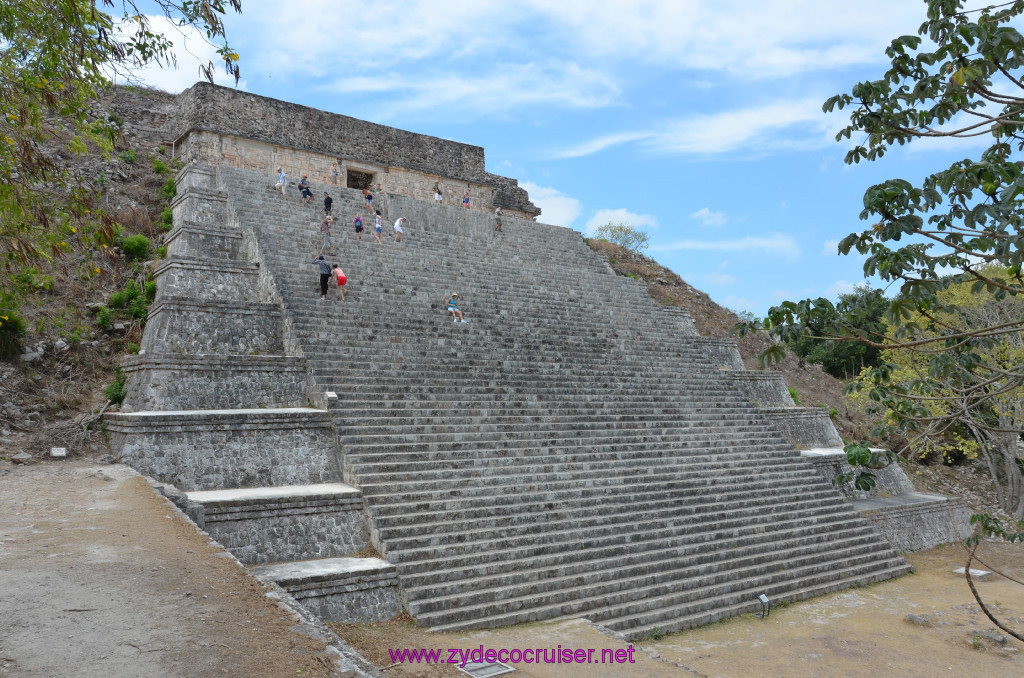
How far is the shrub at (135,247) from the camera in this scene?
42.0 feet

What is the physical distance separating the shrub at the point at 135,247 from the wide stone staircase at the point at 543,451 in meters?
1.78

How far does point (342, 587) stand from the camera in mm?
6195

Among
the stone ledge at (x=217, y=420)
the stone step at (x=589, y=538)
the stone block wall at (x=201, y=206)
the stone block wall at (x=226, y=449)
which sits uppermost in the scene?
the stone block wall at (x=201, y=206)

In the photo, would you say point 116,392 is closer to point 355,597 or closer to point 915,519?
point 355,597

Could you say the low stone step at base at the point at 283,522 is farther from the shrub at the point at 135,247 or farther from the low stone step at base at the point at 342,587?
the shrub at the point at 135,247

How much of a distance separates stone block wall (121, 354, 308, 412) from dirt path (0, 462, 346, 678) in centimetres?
257

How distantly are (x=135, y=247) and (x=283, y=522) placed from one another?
8489 mm

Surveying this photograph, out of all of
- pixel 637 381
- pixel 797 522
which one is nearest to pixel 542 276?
pixel 637 381

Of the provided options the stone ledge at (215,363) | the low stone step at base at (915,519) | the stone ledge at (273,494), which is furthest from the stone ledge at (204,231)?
the low stone step at base at (915,519)

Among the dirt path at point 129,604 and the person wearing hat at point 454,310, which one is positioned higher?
the person wearing hat at point 454,310

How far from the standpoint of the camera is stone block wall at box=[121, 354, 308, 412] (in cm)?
880

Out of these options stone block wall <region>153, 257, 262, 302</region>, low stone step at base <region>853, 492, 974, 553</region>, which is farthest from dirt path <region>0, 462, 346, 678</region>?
low stone step at base <region>853, 492, 974, 553</region>

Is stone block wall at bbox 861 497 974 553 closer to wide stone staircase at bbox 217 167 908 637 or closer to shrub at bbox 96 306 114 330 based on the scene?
wide stone staircase at bbox 217 167 908 637

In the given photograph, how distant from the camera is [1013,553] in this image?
1148 cm
